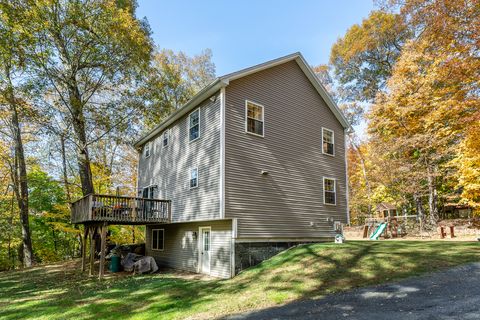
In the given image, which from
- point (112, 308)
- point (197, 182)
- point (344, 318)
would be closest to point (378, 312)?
point (344, 318)

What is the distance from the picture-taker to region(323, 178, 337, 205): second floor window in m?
14.8

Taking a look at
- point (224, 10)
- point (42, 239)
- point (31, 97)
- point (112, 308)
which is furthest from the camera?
point (42, 239)

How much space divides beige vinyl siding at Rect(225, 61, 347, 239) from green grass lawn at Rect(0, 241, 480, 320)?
170 cm

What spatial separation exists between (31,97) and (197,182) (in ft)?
32.1

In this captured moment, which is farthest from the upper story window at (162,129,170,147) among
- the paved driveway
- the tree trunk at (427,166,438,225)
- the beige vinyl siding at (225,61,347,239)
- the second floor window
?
the tree trunk at (427,166,438,225)

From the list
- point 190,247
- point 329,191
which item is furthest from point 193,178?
point 329,191

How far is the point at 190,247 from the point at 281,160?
5.72 meters

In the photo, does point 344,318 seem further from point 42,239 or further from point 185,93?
point 42,239

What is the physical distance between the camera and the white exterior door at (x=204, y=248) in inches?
495

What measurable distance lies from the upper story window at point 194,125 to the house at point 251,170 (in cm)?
5

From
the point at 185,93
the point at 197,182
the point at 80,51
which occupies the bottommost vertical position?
the point at 197,182

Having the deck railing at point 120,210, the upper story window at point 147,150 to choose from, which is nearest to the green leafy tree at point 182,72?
the upper story window at point 147,150

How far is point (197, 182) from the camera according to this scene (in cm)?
1289

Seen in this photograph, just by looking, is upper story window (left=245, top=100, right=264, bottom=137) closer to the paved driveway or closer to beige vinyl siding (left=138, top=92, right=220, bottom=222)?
beige vinyl siding (left=138, top=92, right=220, bottom=222)
